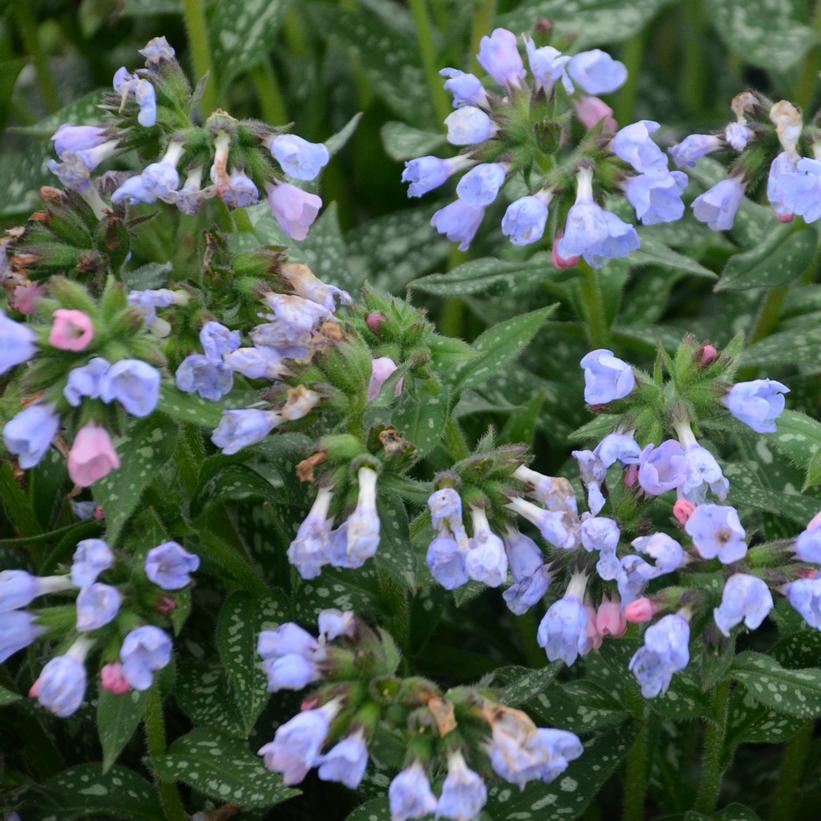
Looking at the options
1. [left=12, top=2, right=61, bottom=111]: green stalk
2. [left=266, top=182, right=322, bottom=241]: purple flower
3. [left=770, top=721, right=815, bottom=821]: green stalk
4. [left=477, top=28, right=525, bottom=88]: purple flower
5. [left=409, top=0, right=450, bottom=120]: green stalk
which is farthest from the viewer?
[left=12, top=2, right=61, bottom=111]: green stalk

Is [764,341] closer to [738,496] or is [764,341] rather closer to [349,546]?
[738,496]

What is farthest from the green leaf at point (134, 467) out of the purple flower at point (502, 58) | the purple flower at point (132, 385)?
the purple flower at point (502, 58)

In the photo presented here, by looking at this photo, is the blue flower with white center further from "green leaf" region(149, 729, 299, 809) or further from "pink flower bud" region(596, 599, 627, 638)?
"green leaf" region(149, 729, 299, 809)

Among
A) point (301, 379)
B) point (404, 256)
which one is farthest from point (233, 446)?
point (404, 256)

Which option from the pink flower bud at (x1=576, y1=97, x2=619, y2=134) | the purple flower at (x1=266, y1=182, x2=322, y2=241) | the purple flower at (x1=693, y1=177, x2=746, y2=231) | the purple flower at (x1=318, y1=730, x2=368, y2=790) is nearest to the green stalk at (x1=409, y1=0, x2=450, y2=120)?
the pink flower bud at (x1=576, y1=97, x2=619, y2=134)

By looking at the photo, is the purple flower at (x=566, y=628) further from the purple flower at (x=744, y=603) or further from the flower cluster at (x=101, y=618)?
the flower cluster at (x=101, y=618)

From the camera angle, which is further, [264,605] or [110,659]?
[264,605]
